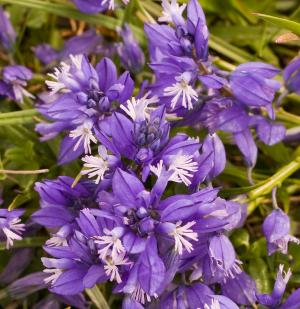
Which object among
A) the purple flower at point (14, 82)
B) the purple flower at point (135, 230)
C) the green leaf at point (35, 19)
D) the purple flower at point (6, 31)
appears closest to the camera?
the purple flower at point (135, 230)

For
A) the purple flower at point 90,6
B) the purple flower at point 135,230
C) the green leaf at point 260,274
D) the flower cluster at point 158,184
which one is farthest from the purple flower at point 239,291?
the purple flower at point 90,6

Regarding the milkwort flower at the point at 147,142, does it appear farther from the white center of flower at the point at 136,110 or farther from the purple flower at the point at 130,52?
the purple flower at the point at 130,52

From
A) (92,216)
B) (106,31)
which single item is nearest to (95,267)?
(92,216)

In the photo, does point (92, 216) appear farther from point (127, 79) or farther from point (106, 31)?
point (106, 31)

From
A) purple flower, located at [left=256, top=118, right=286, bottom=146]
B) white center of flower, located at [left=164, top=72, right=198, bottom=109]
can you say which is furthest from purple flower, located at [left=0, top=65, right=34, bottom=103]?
purple flower, located at [left=256, top=118, right=286, bottom=146]

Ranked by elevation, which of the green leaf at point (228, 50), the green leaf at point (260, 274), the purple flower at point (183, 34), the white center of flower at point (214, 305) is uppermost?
the purple flower at point (183, 34)

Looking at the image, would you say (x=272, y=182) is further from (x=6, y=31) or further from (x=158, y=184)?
(x=6, y=31)
